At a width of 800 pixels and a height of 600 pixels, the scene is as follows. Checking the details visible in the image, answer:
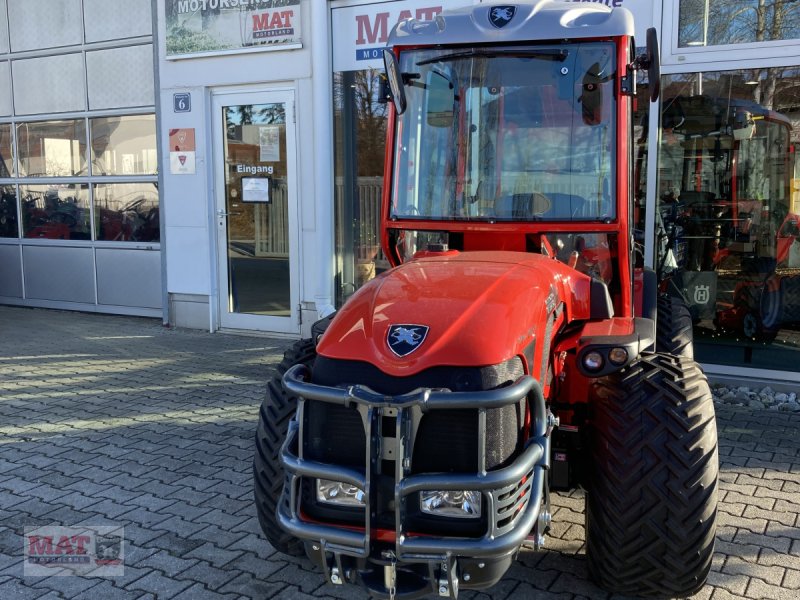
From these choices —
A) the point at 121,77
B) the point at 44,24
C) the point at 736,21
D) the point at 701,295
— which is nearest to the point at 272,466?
the point at 701,295

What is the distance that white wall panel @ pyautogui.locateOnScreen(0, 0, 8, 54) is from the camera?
10281 mm

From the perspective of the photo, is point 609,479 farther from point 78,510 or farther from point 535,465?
point 78,510

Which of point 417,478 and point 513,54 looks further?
point 513,54

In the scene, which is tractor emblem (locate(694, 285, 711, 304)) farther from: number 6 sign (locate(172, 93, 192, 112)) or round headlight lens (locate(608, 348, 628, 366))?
number 6 sign (locate(172, 93, 192, 112))

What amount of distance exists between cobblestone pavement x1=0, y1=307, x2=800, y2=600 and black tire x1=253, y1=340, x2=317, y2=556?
19cm

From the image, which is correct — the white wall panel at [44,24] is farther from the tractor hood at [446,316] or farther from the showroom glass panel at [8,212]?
the tractor hood at [446,316]

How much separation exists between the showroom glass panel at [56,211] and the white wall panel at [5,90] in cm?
103

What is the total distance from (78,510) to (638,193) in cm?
479

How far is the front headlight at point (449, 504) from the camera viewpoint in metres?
2.58

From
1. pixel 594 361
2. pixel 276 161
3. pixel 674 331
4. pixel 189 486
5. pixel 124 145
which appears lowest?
pixel 189 486

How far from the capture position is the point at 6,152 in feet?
35.3

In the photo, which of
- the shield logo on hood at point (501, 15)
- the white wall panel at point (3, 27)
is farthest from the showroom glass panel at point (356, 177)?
the white wall panel at point (3, 27)

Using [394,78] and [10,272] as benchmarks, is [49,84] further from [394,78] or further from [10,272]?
[394,78]

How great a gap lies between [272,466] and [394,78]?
1858mm
